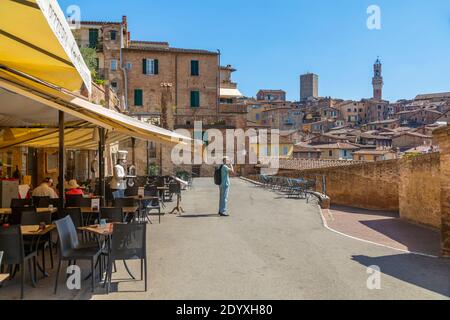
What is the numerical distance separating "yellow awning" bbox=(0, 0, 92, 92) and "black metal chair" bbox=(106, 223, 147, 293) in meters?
1.98

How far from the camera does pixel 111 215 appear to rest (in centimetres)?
739

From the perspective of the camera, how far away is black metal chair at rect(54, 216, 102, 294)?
5680mm

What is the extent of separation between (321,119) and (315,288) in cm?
10154

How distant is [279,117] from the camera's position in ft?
306

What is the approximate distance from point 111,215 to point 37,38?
373 centimetres

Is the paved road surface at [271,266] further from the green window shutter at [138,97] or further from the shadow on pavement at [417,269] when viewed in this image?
the green window shutter at [138,97]

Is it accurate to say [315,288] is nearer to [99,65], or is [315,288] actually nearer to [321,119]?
[99,65]

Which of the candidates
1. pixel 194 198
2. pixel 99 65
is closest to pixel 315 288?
pixel 194 198

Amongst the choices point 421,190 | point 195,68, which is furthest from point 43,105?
point 195,68

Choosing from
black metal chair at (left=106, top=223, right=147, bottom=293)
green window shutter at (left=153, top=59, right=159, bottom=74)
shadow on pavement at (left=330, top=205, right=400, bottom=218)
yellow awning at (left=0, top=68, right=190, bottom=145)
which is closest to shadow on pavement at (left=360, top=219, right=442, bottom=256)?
shadow on pavement at (left=330, top=205, right=400, bottom=218)

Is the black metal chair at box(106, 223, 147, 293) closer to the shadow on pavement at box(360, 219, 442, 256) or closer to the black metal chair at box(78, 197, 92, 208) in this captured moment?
the black metal chair at box(78, 197, 92, 208)

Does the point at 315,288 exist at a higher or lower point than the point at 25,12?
lower

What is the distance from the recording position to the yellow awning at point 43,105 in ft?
19.0

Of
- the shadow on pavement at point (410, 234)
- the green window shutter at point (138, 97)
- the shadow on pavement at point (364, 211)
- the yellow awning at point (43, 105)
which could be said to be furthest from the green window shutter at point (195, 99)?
the yellow awning at point (43, 105)
